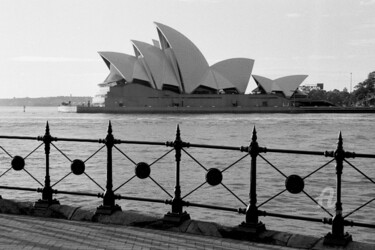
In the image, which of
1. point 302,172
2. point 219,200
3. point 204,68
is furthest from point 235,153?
point 204,68

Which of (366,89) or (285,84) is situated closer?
(285,84)

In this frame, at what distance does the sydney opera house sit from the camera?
102m

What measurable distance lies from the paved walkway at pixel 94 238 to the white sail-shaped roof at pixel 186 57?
306 feet

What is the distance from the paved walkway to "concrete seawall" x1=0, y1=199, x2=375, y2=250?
0.14 m

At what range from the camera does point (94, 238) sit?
18.3 ft

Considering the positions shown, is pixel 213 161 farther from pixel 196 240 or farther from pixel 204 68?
pixel 204 68

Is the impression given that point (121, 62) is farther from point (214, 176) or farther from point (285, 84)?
point (214, 176)

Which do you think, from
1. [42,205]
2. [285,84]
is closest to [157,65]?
[285,84]

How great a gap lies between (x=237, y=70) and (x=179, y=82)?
58.2 feet

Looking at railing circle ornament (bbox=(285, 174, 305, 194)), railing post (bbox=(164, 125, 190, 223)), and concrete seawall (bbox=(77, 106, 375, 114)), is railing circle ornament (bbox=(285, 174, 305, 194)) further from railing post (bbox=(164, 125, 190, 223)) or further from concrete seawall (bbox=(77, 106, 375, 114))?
concrete seawall (bbox=(77, 106, 375, 114))

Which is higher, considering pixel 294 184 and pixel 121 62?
pixel 121 62

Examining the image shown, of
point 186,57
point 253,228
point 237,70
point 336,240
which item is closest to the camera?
point 336,240

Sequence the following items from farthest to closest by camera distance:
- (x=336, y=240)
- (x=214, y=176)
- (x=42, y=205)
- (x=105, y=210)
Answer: (x=42, y=205)
(x=105, y=210)
(x=214, y=176)
(x=336, y=240)

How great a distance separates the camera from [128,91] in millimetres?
112625
